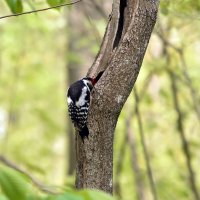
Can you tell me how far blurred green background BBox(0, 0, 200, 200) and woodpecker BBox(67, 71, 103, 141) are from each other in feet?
1.87

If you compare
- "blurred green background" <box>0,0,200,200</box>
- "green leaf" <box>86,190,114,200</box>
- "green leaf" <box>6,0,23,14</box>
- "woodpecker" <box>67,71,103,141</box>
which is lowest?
"blurred green background" <box>0,0,200,200</box>

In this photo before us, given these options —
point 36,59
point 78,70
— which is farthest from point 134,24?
point 36,59

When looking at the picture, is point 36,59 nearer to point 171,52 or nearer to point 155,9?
point 171,52

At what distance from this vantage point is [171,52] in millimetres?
6395

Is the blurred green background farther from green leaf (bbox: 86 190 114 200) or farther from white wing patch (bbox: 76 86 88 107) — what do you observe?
green leaf (bbox: 86 190 114 200)

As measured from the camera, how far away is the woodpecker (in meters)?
2.96

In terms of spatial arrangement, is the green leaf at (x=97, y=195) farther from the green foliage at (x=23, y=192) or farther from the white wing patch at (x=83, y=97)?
the white wing patch at (x=83, y=97)

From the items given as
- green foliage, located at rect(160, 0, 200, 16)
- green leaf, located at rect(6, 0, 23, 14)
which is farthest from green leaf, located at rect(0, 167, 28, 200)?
green foliage, located at rect(160, 0, 200, 16)

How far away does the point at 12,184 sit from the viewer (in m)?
1.45

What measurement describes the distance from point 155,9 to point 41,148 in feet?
31.2

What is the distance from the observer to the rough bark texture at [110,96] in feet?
9.53

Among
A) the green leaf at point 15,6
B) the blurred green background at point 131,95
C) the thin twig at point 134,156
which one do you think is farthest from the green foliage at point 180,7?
the thin twig at point 134,156

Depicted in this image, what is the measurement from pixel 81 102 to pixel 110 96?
0.92 ft

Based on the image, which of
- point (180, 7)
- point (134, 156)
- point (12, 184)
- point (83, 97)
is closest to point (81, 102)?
point (83, 97)
